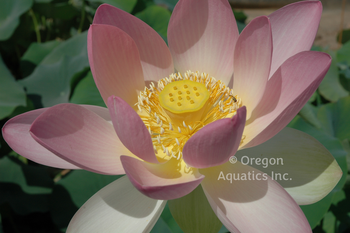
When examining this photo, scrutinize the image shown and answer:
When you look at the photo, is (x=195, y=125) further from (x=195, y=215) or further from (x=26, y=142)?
(x=26, y=142)

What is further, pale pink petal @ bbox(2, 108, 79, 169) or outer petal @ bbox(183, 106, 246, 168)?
pale pink petal @ bbox(2, 108, 79, 169)

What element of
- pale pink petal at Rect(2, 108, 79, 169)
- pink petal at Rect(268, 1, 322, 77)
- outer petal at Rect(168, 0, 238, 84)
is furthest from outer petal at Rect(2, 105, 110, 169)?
pink petal at Rect(268, 1, 322, 77)

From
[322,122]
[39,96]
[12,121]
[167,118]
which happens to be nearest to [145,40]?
[167,118]

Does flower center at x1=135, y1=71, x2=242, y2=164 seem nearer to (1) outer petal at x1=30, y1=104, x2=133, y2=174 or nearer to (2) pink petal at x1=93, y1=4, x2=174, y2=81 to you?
(2) pink petal at x1=93, y1=4, x2=174, y2=81

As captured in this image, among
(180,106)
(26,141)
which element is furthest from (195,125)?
(26,141)

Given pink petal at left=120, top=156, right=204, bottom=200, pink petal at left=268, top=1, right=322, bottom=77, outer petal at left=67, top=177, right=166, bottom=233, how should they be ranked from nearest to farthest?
1. pink petal at left=120, top=156, right=204, bottom=200
2. outer petal at left=67, top=177, right=166, bottom=233
3. pink petal at left=268, top=1, right=322, bottom=77

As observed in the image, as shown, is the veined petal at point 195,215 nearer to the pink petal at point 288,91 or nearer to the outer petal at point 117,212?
the outer petal at point 117,212

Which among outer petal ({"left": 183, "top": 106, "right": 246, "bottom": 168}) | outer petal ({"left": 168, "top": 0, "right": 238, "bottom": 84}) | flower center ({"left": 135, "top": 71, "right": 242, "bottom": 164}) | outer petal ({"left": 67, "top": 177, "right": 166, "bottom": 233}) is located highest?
outer petal ({"left": 168, "top": 0, "right": 238, "bottom": 84})

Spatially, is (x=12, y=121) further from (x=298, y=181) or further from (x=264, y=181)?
(x=298, y=181)

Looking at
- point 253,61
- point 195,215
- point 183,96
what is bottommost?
→ point 195,215
